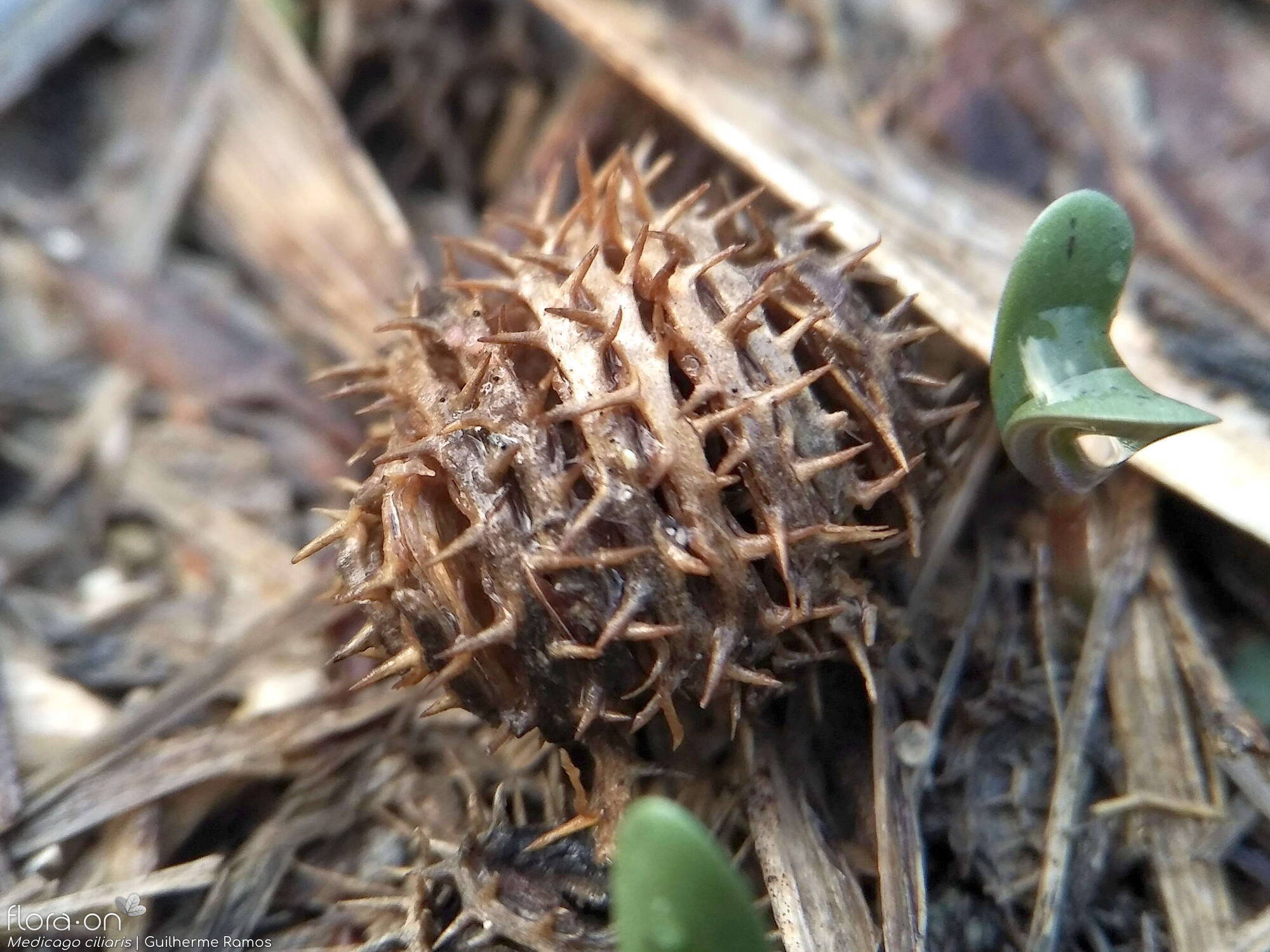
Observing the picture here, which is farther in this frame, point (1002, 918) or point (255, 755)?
point (255, 755)

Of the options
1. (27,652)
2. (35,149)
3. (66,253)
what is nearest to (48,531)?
(27,652)

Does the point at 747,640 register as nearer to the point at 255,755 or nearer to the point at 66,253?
the point at 255,755

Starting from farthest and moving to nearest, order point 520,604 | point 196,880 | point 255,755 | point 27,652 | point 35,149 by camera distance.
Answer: point 35,149 → point 27,652 → point 255,755 → point 196,880 → point 520,604

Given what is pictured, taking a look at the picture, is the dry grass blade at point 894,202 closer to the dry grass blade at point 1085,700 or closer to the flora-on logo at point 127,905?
the dry grass blade at point 1085,700

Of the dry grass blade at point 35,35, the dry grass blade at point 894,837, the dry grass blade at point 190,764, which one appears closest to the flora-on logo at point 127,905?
the dry grass blade at point 190,764

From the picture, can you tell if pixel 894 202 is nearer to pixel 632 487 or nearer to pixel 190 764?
pixel 632 487

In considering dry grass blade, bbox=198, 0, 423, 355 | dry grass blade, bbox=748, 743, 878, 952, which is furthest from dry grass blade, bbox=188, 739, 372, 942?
dry grass blade, bbox=198, 0, 423, 355
